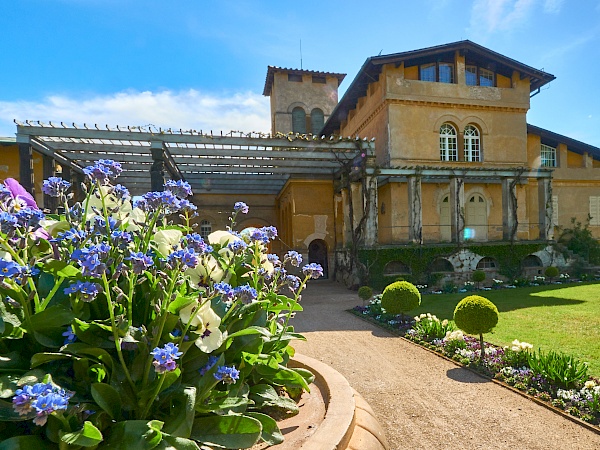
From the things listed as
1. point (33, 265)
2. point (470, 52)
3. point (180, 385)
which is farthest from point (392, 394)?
point (470, 52)

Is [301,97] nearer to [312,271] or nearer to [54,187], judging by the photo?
[312,271]

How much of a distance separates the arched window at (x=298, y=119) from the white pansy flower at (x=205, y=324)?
92.5 feet

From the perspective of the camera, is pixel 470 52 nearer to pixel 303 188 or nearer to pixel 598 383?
pixel 303 188

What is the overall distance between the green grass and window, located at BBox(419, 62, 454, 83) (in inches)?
445

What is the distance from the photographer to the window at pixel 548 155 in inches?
823

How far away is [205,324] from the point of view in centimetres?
147

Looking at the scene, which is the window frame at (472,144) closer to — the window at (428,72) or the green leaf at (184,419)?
the window at (428,72)

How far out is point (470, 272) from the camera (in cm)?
1530

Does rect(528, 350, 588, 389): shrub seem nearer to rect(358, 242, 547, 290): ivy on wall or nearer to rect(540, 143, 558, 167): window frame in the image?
rect(358, 242, 547, 290): ivy on wall

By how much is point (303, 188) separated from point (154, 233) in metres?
16.9

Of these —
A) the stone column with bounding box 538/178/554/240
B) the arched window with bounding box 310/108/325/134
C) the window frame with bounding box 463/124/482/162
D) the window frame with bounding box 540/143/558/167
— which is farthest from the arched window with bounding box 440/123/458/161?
the arched window with bounding box 310/108/325/134

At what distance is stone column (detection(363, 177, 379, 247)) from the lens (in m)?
15.2

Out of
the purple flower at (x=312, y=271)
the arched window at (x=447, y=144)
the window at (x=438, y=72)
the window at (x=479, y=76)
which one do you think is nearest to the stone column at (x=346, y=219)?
the arched window at (x=447, y=144)

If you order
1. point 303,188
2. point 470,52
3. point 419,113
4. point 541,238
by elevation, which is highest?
point 470,52
